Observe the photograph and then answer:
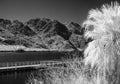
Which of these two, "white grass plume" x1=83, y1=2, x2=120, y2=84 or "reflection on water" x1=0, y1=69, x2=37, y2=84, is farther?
"reflection on water" x1=0, y1=69, x2=37, y2=84

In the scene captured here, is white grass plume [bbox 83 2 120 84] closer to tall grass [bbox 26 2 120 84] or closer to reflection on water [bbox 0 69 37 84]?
tall grass [bbox 26 2 120 84]

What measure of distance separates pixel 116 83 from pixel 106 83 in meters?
0.27

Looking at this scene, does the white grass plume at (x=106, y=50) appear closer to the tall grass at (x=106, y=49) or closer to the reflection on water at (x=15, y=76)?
the tall grass at (x=106, y=49)

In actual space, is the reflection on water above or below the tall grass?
below

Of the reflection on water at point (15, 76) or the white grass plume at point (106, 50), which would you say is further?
the reflection on water at point (15, 76)

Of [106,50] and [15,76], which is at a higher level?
[106,50]

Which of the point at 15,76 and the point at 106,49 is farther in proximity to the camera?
the point at 15,76

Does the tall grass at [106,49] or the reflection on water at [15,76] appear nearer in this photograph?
the tall grass at [106,49]

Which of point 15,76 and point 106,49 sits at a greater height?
point 106,49

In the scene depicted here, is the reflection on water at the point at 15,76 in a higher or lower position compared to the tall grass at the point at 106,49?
lower

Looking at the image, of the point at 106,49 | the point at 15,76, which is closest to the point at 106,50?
the point at 106,49

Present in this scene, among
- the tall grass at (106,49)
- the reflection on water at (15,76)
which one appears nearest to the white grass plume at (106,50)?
the tall grass at (106,49)

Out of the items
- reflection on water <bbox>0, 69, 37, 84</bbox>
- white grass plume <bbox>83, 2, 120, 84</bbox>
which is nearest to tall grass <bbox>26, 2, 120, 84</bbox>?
white grass plume <bbox>83, 2, 120, 84</bbox>

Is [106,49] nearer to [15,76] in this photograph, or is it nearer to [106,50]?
[106,50]
